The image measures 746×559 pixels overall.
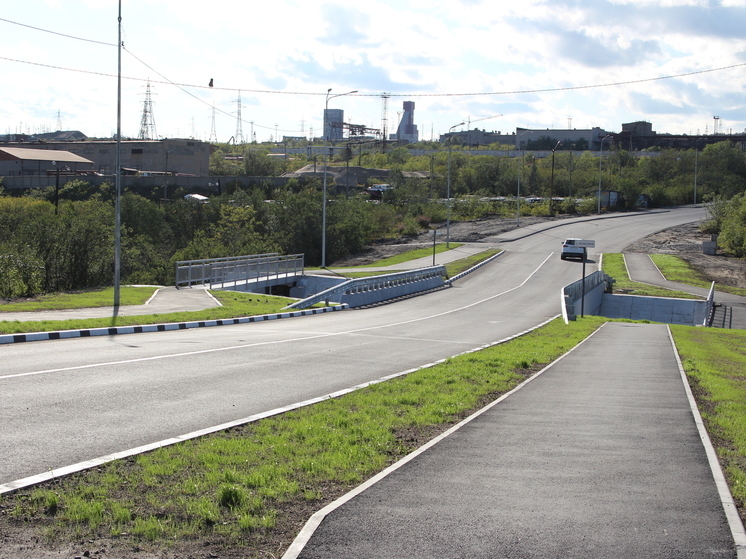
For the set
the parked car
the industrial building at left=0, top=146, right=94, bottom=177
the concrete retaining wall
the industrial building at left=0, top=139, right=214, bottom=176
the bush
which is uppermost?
the industrial building at left=0, top=139, right=214, bottom=176

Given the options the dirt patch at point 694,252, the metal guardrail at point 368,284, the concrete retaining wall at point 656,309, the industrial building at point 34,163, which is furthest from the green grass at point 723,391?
the industrial building at point 34,163

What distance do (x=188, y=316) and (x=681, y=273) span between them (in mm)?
42217

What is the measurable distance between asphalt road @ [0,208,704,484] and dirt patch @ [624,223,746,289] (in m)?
30.9

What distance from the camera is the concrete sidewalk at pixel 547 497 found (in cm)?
503

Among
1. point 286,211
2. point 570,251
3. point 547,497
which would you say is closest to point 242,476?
point 547,497

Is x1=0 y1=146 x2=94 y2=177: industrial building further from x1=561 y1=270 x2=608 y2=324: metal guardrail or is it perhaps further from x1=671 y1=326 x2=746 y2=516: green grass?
x1=671 y1=326 x2=746 y2=516: green grass

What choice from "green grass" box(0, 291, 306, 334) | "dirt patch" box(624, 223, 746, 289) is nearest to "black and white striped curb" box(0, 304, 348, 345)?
"green grass" box(0, 291, 306, 334)

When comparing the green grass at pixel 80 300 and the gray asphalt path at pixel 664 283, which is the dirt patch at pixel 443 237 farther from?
the green grass at pixel 80 300

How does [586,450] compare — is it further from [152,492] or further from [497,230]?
[497,230]

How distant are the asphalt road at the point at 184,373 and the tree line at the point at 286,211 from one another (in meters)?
12.6

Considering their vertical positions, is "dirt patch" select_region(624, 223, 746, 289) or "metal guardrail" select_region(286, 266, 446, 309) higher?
"dirt patch" select_region(624, 223, 746, 289)

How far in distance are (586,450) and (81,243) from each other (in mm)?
29709

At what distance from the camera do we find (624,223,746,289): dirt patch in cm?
5384

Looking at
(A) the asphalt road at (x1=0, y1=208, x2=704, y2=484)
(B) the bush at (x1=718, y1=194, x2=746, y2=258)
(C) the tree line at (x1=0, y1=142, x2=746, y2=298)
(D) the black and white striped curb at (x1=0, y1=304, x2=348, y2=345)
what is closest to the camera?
(A) the asphalt road at (x1=0, y1=208, x2=704, y2=484)
